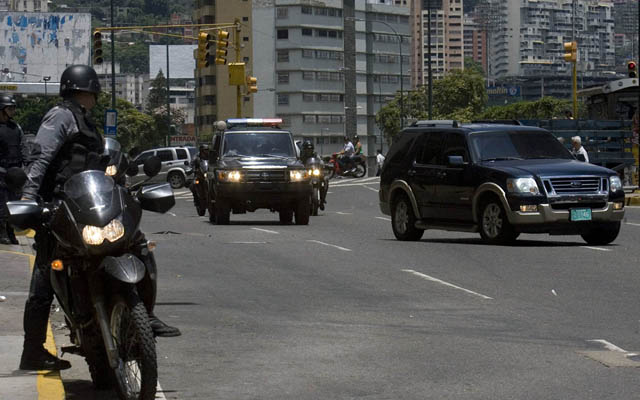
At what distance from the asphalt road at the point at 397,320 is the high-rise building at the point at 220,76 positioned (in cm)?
14514

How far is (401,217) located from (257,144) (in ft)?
21.7

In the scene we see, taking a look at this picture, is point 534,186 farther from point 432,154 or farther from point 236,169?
point 236,169

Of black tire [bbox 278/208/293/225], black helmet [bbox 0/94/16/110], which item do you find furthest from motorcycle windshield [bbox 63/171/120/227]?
black tire [bbox 278/208/293/225]

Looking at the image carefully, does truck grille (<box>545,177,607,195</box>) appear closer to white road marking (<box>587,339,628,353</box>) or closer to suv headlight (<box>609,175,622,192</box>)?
suv headlight (<box>609,175,622,192</box>)

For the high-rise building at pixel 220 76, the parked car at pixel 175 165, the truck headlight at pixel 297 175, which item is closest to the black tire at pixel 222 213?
the truck headlight at pixel 297 175

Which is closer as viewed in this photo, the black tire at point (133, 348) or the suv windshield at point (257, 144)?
the black tire at point (133, 348)

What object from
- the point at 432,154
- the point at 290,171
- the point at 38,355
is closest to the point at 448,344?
the point at 38,355

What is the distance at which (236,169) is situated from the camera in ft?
90.3

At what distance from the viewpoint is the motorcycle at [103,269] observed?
7145 mm

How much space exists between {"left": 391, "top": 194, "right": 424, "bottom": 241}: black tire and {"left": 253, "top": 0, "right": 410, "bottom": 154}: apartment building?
14414 cm

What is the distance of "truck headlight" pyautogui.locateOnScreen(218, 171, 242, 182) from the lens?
27.5m

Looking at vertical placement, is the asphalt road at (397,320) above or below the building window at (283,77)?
below

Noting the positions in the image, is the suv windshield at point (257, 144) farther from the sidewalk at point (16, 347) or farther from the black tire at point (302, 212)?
the sidewalk at point (16, 347)

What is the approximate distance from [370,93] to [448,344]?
17386cm
